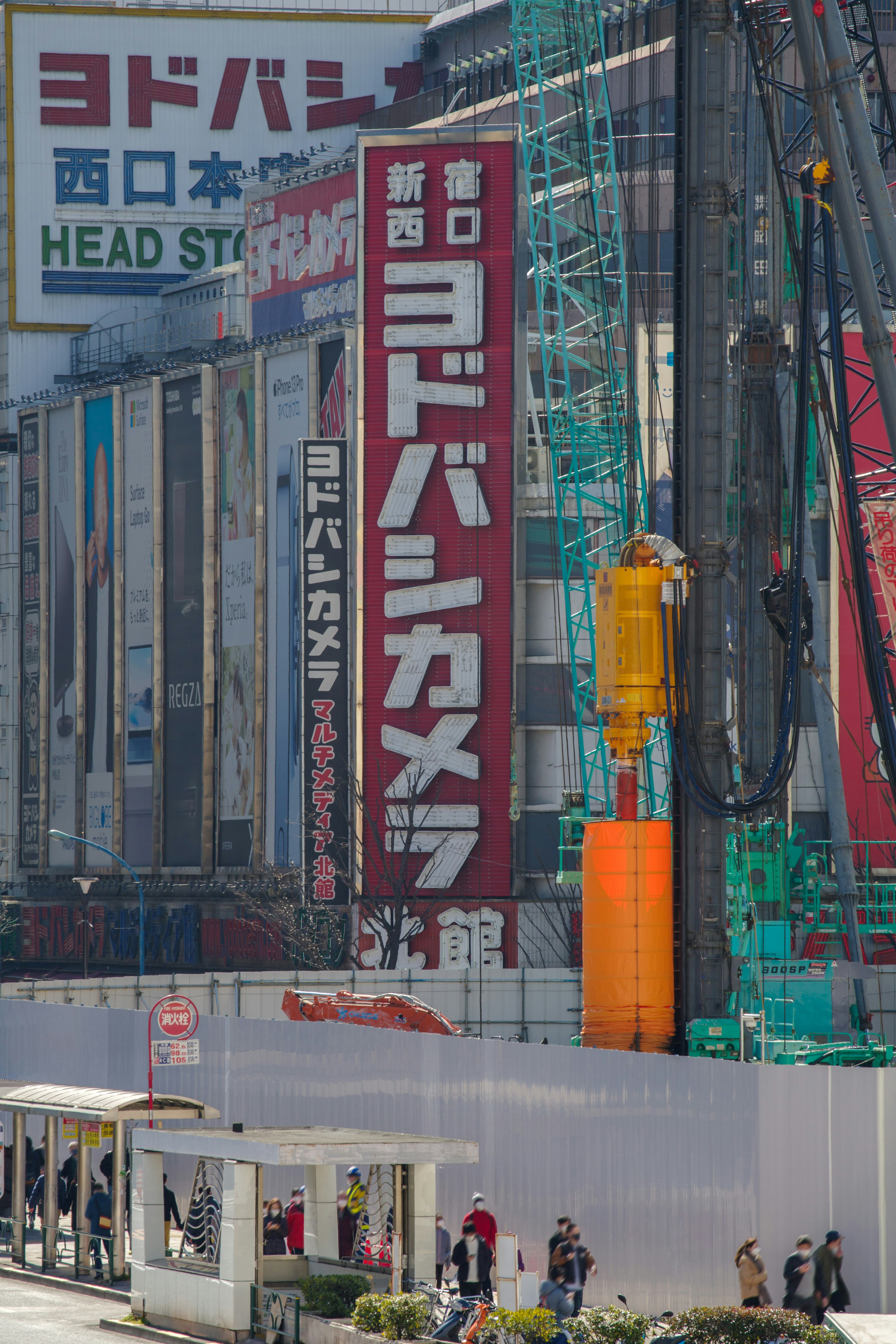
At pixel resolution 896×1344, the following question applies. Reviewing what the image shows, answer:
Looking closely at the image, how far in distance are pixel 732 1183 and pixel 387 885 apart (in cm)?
5308

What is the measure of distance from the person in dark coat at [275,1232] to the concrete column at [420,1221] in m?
6.10

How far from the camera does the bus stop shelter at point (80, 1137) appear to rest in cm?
3412

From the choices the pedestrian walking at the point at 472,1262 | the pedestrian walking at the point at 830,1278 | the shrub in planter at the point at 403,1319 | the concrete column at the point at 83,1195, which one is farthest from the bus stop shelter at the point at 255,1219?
the pedestrian walking at the point at 830,1278

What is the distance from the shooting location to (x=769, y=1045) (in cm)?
3916

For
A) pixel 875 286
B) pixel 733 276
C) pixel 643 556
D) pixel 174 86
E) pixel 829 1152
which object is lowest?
pixel 829 1152

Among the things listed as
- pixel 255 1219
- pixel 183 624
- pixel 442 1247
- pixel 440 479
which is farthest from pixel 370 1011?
Result: pixel 183 624

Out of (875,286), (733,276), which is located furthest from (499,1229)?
(733,276)

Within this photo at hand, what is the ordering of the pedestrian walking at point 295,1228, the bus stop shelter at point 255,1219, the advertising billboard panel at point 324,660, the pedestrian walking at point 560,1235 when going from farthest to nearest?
the advertising billboard panel at point 324,660 < the pedestrian walking at point 295,1228 < the pedestrian walking at point 560,1235 < the bus stop shelter at point 255,1219

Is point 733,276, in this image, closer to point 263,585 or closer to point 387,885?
point 387,885

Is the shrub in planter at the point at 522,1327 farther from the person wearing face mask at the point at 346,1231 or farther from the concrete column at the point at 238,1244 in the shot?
the person wearing face mask at the point at 346,1231

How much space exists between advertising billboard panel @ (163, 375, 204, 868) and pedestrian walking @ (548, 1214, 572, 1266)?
2656 inches

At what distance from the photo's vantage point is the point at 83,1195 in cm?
3619

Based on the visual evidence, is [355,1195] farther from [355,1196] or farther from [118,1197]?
[118,1197]

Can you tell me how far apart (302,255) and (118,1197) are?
69.5 m
